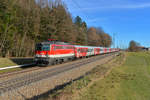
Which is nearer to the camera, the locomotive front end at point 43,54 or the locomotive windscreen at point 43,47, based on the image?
A: the locomotive front end at point 43,54

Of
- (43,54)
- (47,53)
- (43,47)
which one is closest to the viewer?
(47,53)

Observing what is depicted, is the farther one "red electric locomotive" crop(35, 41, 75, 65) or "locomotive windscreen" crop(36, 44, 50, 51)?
"locomotive windscreen" crop(36, 44, 50, 51)

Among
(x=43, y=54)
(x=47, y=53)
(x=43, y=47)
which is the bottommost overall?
(x=43, y=54)

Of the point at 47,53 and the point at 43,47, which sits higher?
the point at 43,47

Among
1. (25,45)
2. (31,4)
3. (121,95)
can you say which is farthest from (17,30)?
(121,95)

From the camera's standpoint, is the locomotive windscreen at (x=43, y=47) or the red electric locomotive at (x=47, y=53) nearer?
the red electric locomotive at (x=47, y=53)

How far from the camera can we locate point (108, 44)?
8931 cm

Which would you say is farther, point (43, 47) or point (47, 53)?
point (43, 47)

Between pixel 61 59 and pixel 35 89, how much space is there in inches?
463

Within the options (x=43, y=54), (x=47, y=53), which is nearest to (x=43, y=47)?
(x=43, y=54)

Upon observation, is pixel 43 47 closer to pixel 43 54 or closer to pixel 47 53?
pixel 43 54

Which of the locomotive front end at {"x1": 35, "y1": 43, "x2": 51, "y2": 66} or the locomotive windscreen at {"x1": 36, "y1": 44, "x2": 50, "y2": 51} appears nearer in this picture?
the locomotive front end at {"x1": 35, "y1": 43, "x2": 51, "y2": 66}

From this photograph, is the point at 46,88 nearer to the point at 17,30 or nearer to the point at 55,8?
the point at 17,30

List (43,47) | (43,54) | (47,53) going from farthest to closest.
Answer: (43,47) < (43,54) < (47,53)
